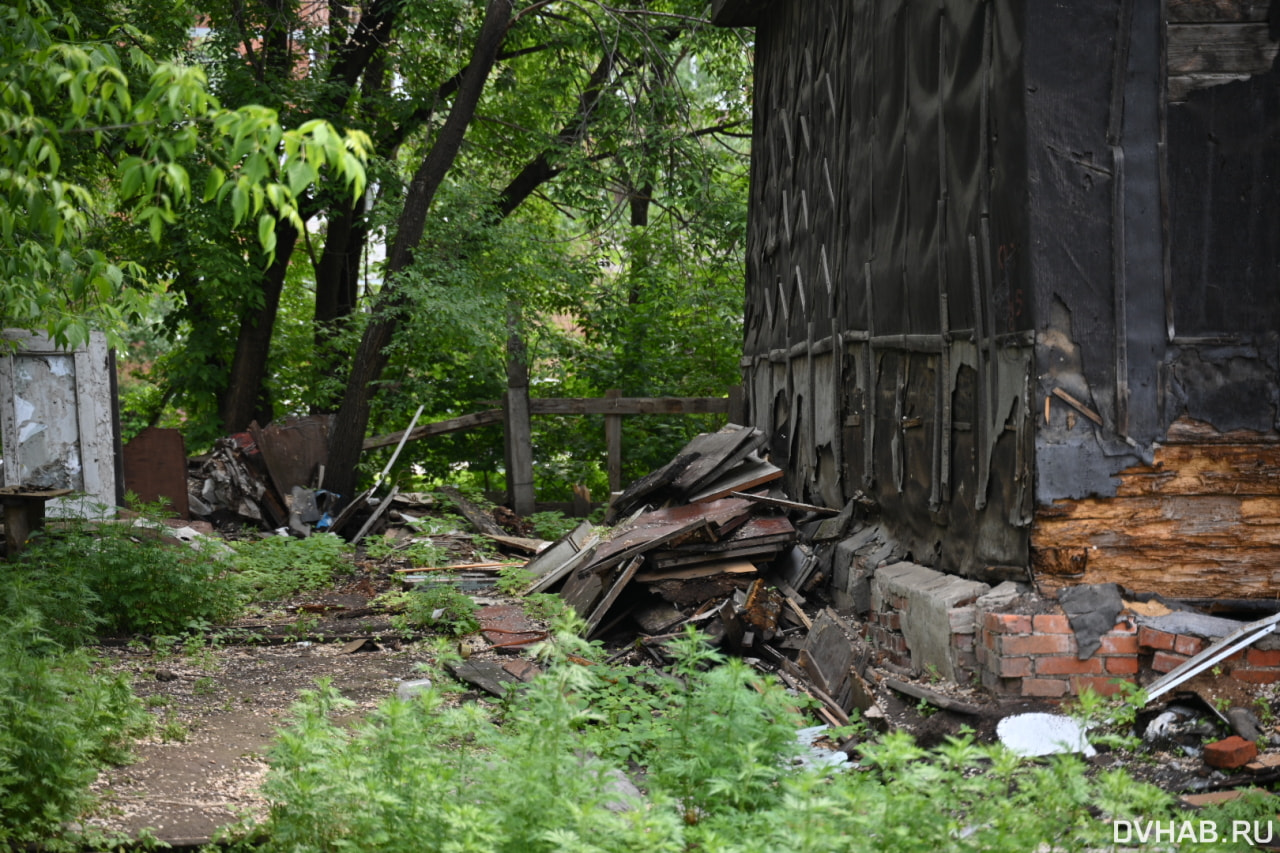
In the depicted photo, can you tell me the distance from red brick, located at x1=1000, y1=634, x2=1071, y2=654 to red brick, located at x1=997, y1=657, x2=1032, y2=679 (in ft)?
0.11

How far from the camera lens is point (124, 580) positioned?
8078 mm

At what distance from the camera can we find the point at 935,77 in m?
6.40

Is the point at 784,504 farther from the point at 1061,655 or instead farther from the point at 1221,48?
the point at 1221,48

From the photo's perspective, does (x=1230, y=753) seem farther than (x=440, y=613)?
No

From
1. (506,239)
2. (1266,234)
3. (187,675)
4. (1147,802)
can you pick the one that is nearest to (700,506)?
(187,675)

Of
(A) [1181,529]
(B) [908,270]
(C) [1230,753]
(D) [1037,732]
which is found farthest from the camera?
(B) [908,270]

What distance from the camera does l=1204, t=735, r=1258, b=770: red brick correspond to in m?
Answer: 4.45

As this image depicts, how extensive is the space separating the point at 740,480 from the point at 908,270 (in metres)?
2.85

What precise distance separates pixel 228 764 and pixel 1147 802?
410 cm

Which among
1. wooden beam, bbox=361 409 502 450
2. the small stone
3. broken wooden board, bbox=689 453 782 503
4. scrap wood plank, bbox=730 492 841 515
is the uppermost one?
wooden beam, bbox=361 409 502 450

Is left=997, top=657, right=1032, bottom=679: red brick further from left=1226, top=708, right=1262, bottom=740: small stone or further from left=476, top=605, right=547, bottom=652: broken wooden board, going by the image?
left=476, top=605, right=547, bottom=652: broken wooden board

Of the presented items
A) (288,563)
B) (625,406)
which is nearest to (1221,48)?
(625,406)

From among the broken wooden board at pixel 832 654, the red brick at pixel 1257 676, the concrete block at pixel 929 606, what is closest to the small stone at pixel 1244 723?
the red brick at pixel 1257 676

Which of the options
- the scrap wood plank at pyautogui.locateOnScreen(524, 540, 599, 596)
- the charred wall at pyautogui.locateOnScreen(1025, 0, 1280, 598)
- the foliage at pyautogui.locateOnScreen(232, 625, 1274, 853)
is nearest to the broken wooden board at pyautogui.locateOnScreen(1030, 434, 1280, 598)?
the charred wall at pyautogui.locateOnScreen(1025, 0, 1280, 598)
